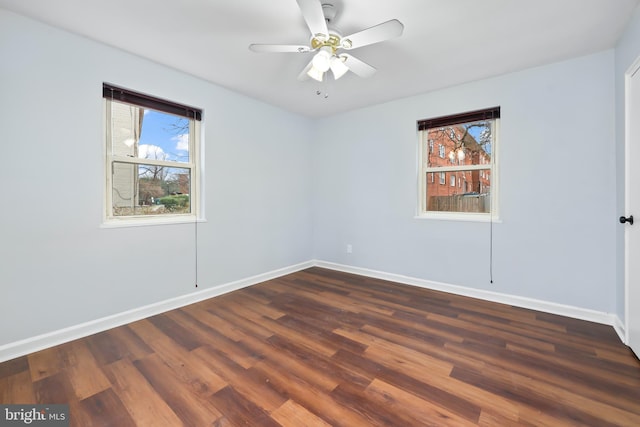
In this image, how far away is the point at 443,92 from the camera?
330cm

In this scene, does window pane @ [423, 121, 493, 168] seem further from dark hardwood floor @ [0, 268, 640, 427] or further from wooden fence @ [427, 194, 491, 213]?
dark hardwood floor @ [0, 268, 640, 427]

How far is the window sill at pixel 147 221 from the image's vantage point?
251 cm

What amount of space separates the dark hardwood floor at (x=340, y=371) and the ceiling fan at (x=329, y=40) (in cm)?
217

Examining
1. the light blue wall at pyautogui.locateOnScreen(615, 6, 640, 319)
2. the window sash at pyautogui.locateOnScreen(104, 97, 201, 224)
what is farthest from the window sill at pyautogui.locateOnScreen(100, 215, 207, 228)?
the light blue wall at pyautogui.locateOnScreen(615, 6, 640, 319)

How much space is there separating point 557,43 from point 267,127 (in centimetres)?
315

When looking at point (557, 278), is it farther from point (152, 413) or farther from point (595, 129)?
point (152, 413)

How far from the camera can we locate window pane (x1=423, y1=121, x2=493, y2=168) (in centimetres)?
316

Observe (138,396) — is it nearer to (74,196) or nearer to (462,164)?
(74,196)

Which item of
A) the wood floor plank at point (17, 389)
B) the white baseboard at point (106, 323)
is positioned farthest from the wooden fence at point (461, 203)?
the wood floor plank at point (17, 389)

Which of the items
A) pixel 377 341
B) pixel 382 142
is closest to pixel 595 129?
pixel 382 142

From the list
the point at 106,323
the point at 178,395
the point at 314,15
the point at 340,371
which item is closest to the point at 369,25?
the point at 314,15

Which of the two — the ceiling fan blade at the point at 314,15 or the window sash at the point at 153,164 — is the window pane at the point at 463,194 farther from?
the window sash at the point at 153,164

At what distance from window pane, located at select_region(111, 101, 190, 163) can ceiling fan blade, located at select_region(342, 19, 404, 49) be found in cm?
205

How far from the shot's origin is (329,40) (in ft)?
6.39
